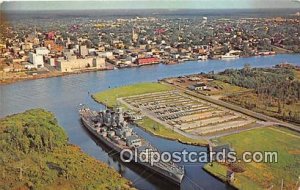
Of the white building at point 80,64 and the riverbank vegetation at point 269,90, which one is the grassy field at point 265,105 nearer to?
the riverbank vegetation at point 269,90

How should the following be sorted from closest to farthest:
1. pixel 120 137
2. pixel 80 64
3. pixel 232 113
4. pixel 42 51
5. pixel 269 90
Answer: pixel 120 137, pixel 232 113, pixel 269 90, pixel 80 64, pixel 42 51

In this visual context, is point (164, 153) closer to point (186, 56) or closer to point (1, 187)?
point (1, 187)

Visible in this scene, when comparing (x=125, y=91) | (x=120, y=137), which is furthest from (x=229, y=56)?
(x=120, y=137)

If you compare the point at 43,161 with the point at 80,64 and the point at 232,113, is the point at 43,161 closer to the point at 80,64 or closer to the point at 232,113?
the point at 232,113

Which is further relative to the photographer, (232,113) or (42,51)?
(42,51)

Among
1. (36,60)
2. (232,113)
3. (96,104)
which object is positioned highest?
(36,60)

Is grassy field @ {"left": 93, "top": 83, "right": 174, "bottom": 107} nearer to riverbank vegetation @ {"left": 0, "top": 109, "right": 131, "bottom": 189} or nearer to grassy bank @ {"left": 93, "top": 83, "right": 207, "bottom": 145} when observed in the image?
grassy bank @ {"left": 93, "top": 83, "right": 207, "bottom": 145}
